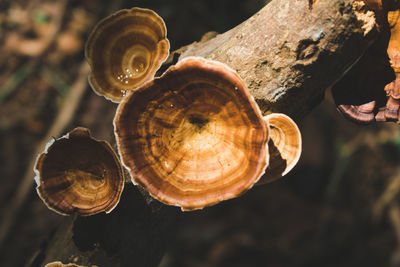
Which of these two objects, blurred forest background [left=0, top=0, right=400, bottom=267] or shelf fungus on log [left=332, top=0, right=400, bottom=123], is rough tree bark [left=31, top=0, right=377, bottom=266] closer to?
shelf fungus on log [left=332, top=0, right=400, bottom=123]

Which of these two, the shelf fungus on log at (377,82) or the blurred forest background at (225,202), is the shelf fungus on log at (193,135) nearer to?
the shelf fungus on log at (377,82)

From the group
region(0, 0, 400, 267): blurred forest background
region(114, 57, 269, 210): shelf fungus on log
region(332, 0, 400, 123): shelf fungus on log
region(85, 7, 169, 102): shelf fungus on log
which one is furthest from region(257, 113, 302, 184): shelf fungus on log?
region(0, 0, 400, 267): blurred forest background

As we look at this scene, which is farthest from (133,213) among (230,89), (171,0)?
(171,0)

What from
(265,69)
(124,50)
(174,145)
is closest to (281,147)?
(265,69)

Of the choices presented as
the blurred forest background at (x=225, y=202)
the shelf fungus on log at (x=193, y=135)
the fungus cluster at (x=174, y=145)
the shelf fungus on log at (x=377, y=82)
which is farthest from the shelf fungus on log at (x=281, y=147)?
the blurred forest background at (x=225, y=202)

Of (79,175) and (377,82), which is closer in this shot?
(377,82)

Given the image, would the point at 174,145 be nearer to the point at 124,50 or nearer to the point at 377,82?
the point at 124,50
